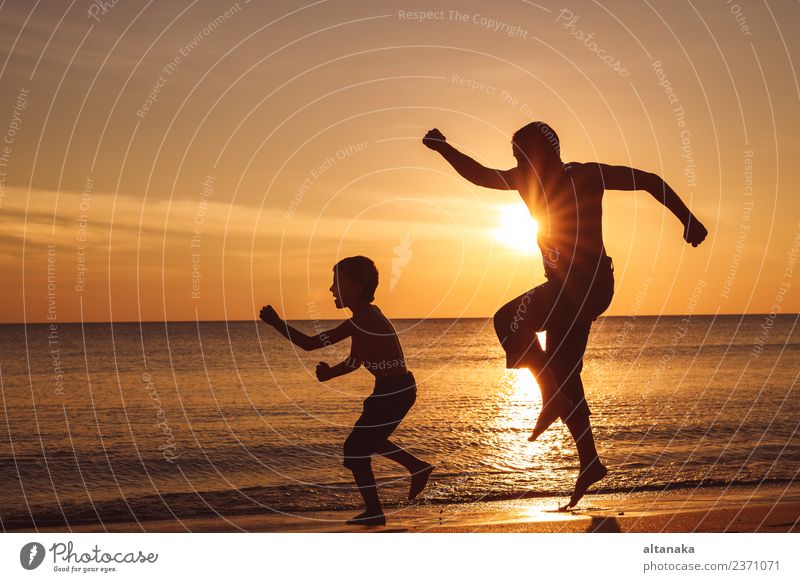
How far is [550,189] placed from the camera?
9.02 metres

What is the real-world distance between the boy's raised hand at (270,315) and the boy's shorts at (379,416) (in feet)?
4.81

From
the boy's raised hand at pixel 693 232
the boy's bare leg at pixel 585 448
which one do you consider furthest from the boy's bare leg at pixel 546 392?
the boy's raised hand at pixel 693 232

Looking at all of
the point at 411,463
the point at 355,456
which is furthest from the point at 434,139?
the point at 411,463

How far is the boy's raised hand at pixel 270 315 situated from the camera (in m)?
9.47

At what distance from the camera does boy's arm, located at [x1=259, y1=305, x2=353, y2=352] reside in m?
9.35

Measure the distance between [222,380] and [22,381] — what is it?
12991 mm

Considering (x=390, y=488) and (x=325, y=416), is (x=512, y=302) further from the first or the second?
(x=325, y=416)

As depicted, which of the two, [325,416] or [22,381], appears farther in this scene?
[22,381]

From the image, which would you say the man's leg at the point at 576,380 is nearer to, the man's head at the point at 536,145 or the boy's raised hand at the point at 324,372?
the man's head at the point at 536,145

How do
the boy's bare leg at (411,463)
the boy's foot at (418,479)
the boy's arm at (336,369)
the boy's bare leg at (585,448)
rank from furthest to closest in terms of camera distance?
the boy's foot at (418,479) → the boy's bare leg at (411,463) → the boy's arm at (336,369) → the boy's bare leg at (585,448)

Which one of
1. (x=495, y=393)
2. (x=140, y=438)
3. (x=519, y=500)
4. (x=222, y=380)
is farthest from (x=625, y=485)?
(x=222, y=380)

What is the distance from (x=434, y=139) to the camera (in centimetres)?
880
